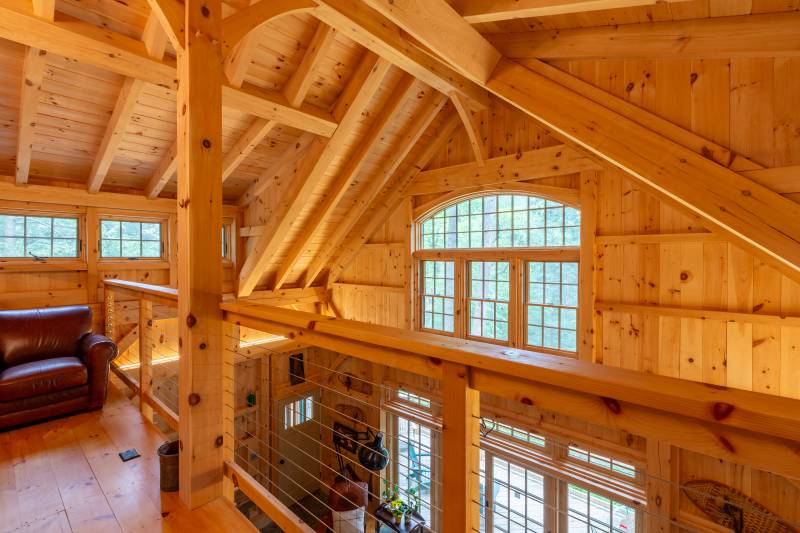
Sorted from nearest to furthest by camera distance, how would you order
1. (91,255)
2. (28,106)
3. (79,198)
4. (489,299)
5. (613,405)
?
(613,405) → (28,106) → (79,198) → (91,255) → (489,299)

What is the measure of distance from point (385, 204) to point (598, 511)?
4.69 m

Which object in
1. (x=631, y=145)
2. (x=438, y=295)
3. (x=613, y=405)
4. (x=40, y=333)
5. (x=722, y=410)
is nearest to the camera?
(x=722, y=410)

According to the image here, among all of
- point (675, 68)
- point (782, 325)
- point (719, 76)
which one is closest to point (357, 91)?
point (675, 68)

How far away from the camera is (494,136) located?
184 inches

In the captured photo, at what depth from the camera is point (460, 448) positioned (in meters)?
0.96

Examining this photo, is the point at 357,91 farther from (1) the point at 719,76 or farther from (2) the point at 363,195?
(1) the point at 719,76

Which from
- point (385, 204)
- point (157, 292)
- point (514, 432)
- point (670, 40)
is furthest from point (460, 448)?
point (385, 204)

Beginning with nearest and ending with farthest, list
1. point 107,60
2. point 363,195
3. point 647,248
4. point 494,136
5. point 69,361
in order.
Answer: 1. point 107,60
2. point 69,361
3. point 647,248
4. point 494,136
5. point 363,195

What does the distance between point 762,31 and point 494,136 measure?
299cm

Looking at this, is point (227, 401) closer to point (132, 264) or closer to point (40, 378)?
point (40, 378)

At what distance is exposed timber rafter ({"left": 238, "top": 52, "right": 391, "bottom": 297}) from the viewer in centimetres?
372

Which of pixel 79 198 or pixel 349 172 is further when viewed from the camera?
pixel 349 172

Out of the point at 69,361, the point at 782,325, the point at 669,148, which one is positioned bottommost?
the point at 69,361

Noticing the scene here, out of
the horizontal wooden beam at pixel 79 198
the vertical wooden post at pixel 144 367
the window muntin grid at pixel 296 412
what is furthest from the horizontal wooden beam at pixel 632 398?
the window muntin grid at pixel 296 412
